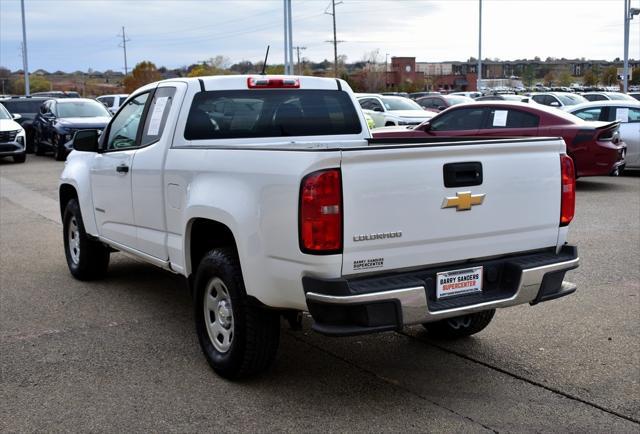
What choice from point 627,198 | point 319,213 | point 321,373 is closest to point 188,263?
point 321,373

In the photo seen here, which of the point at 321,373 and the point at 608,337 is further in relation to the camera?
the point at 608,337

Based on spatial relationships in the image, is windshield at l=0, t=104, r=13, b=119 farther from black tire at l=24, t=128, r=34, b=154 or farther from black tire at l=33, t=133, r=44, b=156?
black tire at l=24, t=128, r=34, b=154

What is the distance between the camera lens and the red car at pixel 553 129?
542 inches

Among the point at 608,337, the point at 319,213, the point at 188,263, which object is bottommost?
the point at 608,337

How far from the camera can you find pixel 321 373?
5.04 m

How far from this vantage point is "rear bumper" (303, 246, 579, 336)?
404cm

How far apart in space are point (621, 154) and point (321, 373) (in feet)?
35.4

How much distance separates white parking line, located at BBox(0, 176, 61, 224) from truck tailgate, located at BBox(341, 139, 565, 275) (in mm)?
8635

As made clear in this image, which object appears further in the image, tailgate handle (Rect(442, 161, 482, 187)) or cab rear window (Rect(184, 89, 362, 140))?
cab rear window (Rect(184, 89, 362, 140))

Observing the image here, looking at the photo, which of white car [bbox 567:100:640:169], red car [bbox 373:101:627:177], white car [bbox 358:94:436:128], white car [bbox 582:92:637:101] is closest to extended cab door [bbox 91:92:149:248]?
red car [bbox 373:101:627:177]

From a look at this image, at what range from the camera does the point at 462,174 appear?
14.4 feet

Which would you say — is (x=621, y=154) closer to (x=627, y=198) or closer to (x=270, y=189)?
(x=627, y=198)

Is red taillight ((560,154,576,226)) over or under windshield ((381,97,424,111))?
under

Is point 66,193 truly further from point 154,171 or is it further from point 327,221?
point 327,221
